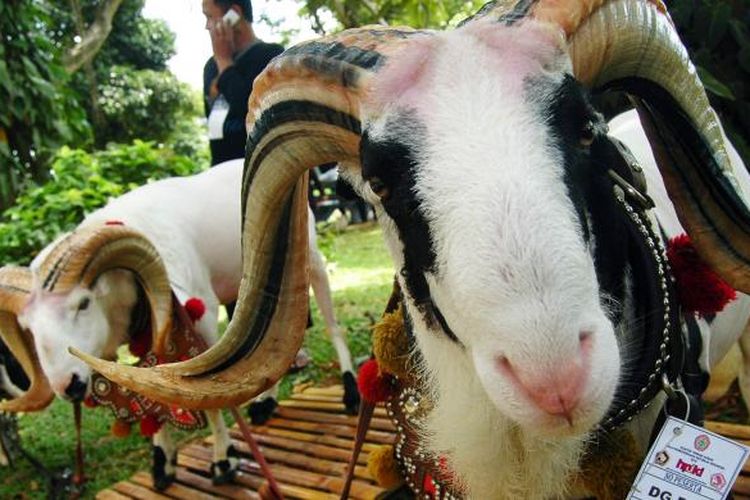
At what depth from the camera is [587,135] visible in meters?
1.24

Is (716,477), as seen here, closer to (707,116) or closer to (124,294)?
(707,116)

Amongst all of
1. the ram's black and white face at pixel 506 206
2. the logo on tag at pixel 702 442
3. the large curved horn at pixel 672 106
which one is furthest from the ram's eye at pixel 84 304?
the logo on tag at pixel 702 442

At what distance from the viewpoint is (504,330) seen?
103 cm

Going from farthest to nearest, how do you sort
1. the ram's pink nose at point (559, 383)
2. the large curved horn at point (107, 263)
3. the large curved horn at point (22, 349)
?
the large curved horn at point (22, 349) → the large curved horn at point (107, 263) → the ram's pink nose at point (559, 383)

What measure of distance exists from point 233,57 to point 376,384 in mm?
2846

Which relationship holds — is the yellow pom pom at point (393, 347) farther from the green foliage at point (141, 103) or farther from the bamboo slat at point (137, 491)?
the green foliage at point (141, 103)

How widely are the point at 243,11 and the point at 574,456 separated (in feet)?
11.4

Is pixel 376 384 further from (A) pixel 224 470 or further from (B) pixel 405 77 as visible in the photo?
(A) pixel 224 470

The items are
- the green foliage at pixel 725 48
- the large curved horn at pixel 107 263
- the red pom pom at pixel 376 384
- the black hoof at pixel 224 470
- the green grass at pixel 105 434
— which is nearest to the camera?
the red pom pom at pixel 376 384

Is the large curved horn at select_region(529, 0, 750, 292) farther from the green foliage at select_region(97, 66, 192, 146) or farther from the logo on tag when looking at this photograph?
the green foliage at select_region(97, 66, 192, 146)

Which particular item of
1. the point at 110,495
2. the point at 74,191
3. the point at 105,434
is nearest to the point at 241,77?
the point at 74,191

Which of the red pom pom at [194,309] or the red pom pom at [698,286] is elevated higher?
the red pom pom at [698,286]

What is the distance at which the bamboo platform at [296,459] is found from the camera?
125 inches

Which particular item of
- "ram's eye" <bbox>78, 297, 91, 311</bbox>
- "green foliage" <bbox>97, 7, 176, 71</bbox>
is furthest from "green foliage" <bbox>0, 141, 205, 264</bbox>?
"green foliage" <bbox>97, 7, 176, 71</bbox>
